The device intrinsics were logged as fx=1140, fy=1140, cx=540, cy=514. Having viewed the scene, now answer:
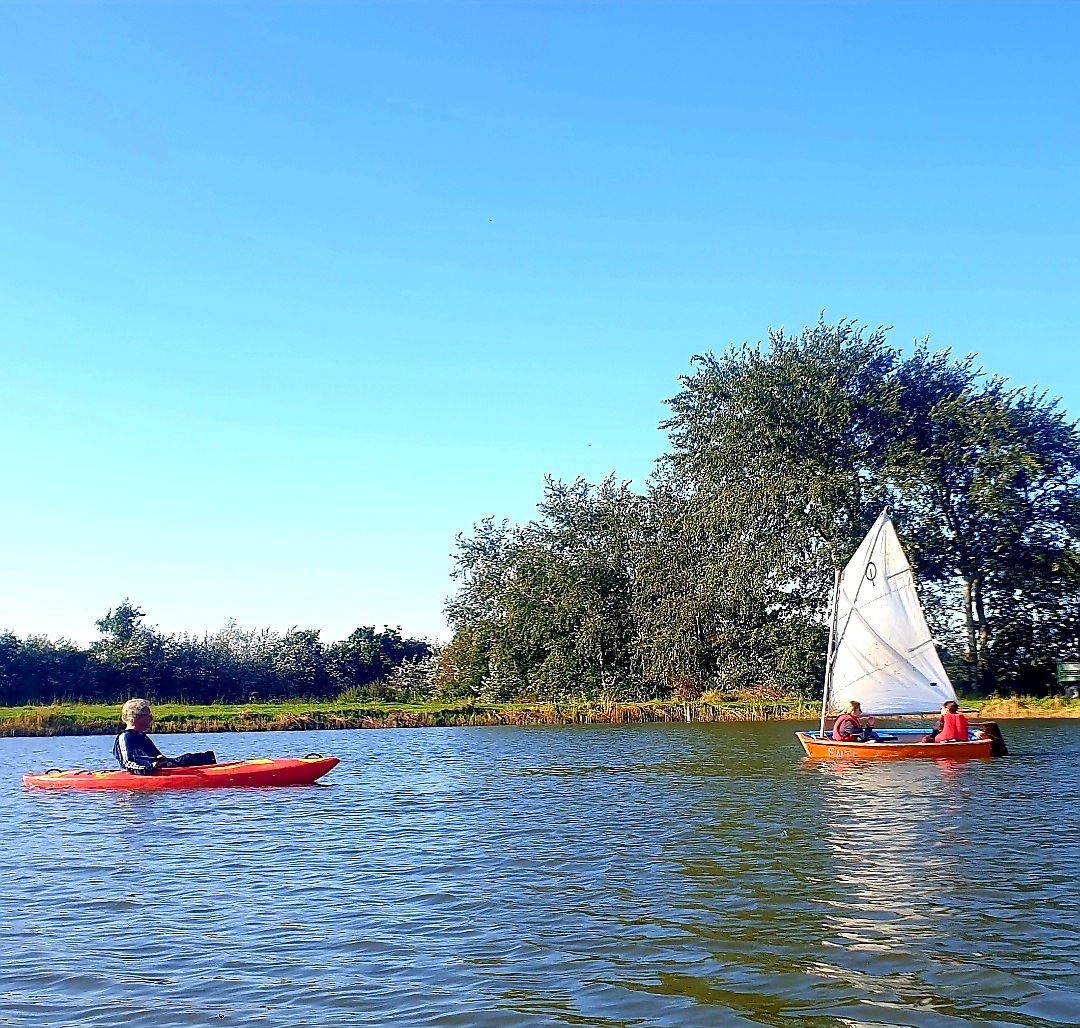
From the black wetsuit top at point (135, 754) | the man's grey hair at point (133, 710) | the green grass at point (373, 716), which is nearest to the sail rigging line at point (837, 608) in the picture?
the black wetsuit top at point (135, 754)

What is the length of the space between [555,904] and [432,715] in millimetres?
39373

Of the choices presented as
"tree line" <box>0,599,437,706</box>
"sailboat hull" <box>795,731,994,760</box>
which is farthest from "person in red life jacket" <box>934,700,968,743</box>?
"tree line" <box>0,599,437,706</box>

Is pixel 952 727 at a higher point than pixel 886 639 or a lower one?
lower

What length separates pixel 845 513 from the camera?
53750mm

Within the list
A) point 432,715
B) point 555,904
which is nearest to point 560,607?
point 432,715

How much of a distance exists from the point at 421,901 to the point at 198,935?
107 inches

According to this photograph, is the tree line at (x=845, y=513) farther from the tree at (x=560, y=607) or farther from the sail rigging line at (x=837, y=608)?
the sail rigging line at (x=837, y=608)

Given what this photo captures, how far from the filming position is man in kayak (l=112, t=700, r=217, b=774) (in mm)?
25500

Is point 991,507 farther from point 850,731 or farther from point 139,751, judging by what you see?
point 139,751

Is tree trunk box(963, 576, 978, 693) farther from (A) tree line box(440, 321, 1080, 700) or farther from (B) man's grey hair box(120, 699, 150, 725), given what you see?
(B) man's grey hair box(120, 699, 150, 725)

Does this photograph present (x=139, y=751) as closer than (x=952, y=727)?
Yes

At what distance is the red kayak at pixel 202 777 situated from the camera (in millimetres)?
25812

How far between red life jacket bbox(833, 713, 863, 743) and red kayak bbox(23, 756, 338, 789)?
13189 mm

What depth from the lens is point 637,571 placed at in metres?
59.8
